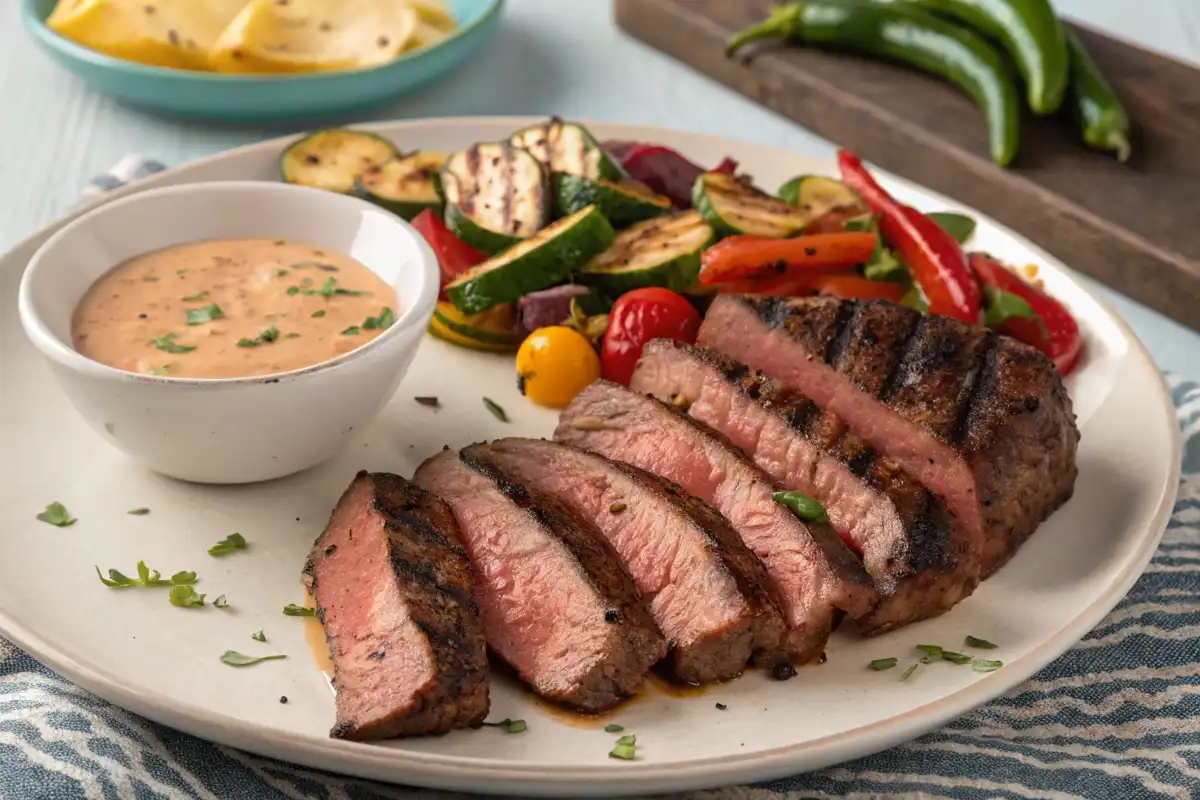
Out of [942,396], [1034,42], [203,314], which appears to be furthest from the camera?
[1034,42]

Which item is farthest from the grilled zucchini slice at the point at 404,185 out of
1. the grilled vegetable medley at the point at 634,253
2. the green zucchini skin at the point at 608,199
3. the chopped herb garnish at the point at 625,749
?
the chopped herb garnish at the point at 625,749

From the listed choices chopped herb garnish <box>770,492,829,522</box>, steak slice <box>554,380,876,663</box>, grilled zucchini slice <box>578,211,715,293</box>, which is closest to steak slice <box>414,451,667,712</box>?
steak slice <box>554,380,876,663</box>

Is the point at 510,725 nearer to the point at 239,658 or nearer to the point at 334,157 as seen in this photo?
the point at 239,658

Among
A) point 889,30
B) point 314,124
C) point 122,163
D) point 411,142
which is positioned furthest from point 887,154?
point 122,163

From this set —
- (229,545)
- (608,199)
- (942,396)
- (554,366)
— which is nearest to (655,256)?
(608,199)

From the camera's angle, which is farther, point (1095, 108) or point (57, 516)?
point (1095, 108)
